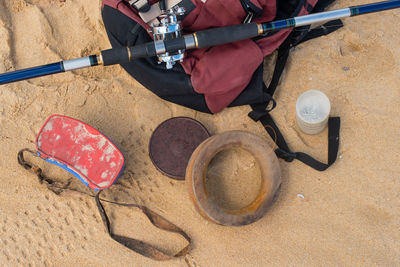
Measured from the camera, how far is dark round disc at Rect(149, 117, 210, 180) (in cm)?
224

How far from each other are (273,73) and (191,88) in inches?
23.4

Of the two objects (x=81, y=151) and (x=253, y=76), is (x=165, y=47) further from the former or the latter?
(x=81, y=151)

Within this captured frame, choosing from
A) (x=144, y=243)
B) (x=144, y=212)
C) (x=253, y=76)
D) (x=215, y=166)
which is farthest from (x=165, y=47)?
(x=144, y=243)

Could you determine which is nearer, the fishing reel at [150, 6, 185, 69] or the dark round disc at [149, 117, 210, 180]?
the fishing reel at [150, 6, 185, 69]

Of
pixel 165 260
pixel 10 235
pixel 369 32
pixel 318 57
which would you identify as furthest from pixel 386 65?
pixel 10 235

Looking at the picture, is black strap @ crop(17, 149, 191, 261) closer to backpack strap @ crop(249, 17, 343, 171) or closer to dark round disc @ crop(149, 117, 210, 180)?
dark round disc @ crop(149, 117, 210, 180)

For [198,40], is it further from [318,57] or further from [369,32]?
[369,32]

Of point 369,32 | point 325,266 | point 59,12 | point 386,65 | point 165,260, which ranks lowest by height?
point 325,266

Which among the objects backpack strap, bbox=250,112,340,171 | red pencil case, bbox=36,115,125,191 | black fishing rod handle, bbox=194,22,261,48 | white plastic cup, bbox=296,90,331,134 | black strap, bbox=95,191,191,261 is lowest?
black strap, bbox=95,191,191,261

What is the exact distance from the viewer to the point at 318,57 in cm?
243

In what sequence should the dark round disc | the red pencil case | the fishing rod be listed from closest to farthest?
1. the fishing rod
2. the red pencil case
3. the dark round disc

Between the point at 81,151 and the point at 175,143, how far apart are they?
0.57m

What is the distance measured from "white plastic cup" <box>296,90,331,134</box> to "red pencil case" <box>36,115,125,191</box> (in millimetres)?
1132

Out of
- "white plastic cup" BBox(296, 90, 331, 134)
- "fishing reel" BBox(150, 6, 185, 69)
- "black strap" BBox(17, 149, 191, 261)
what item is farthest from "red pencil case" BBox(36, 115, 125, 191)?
"white plastic cup" BBox(296, 90, 331, 134)
